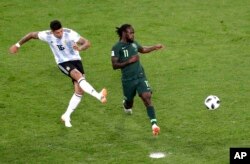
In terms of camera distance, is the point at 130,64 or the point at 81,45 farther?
the point at 81,45

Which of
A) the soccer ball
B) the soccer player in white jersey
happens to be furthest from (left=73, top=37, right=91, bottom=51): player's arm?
the soccer ball

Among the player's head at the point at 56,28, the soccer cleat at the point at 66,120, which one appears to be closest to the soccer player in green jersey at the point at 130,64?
the player's head at the point at 56,28

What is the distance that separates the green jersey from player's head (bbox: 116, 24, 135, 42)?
15 cm

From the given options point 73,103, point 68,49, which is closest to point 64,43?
point 68,49

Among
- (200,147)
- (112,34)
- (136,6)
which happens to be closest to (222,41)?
(112,34)

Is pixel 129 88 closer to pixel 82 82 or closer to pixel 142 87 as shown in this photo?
pixel 142 87

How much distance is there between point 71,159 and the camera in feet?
43.3

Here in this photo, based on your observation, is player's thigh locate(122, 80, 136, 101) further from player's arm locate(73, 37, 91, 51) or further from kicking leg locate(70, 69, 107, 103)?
player's arm locate(73, 37, 91, 51)

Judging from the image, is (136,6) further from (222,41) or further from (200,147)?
(200,147)

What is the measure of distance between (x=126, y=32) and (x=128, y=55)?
1.86ft

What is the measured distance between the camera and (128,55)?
14164 millimetres

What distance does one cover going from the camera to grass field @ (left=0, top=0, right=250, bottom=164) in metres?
13.7

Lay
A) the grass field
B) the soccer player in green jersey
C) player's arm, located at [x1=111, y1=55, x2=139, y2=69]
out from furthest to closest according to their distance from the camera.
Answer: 1. player's arm, located at [x1=111, y1=55, x2=139, y2=69]
2. the soccer player in green jersey
3. the grass field

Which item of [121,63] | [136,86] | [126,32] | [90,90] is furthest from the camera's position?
[90,90]
